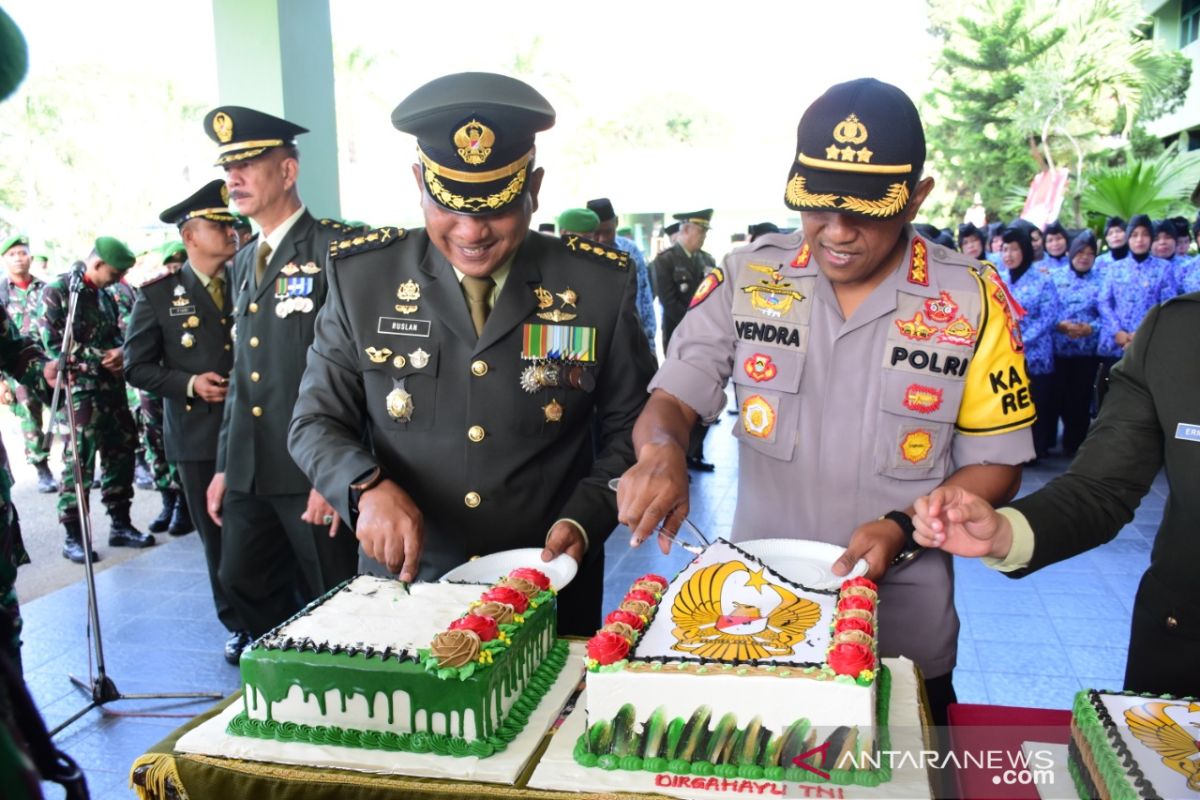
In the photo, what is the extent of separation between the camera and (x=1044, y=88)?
22078mm

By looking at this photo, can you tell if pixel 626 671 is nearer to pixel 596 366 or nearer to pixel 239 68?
pixel 596 366

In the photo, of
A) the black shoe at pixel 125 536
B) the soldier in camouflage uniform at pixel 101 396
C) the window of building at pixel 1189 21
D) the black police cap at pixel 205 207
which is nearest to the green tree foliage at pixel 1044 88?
the window of building at pixel 1189 21

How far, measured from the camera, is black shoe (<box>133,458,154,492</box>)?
275 inches

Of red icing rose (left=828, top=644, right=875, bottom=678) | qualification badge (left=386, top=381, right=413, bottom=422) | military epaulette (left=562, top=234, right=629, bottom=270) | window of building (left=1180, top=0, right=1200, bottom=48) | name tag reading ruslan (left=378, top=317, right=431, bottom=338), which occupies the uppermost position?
window of building (left=1180, top=0, right=1200, bottom=48)

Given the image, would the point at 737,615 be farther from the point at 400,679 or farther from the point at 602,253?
the point at 602,253

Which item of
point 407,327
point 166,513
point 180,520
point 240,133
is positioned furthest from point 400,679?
point 166,513

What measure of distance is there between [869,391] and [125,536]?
4982 mm

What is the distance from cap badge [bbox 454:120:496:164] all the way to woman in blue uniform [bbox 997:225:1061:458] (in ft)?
20.2

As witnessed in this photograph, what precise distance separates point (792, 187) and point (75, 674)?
11.4ft

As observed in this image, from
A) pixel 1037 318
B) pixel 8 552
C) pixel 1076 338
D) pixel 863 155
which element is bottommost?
pixel 8 552

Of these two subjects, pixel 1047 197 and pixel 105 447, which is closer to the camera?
pixel 105 447

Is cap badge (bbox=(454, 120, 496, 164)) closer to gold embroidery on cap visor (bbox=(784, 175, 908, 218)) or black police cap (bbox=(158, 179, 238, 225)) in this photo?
gold embroidery on cap visor (bbox=(784, 175, 908, 218))

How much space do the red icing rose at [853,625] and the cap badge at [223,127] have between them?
2632 millimetres

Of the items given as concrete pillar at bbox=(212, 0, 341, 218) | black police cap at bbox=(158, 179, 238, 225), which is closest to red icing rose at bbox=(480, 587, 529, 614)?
black police cap at bbox=(158, 179, 238, 225)
